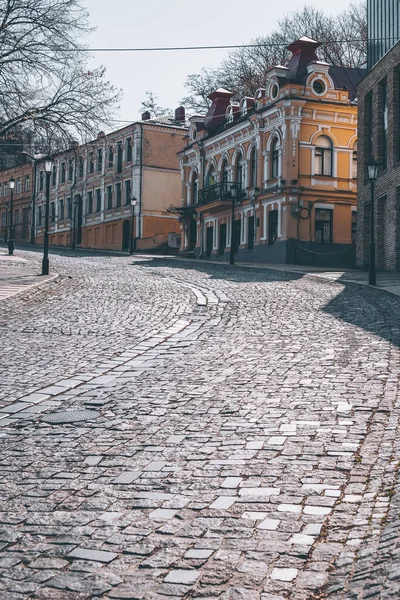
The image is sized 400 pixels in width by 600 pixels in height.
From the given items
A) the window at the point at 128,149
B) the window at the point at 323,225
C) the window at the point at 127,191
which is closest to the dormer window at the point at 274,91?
the window at the point at 323,225

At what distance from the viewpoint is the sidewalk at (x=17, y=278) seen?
729 inches

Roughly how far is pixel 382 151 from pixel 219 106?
19.1 meters

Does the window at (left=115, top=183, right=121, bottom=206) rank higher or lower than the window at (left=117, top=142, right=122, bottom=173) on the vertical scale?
lower

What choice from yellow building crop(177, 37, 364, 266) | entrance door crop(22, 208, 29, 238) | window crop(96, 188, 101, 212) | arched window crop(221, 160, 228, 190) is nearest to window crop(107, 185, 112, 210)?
window crop(96, 188, 101, 212)

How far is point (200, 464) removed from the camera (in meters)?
5.63

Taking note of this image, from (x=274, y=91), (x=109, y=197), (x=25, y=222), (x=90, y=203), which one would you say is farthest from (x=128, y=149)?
(x=25, y=222)

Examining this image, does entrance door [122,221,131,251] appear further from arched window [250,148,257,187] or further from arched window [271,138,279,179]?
arched window [271,138,279,179]

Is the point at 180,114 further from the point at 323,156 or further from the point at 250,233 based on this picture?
the point at 323,156

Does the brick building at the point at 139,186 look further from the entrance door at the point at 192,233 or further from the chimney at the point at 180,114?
the entrance door at the point at 192,233

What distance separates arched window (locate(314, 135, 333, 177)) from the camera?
3994 cm

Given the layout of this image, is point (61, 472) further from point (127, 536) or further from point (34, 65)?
point (34, 65)

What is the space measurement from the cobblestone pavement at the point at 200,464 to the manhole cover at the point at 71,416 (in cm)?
3

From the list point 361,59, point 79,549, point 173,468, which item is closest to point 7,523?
point 79,549

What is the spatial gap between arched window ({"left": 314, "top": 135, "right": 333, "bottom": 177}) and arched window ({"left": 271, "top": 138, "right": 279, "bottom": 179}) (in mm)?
1921
